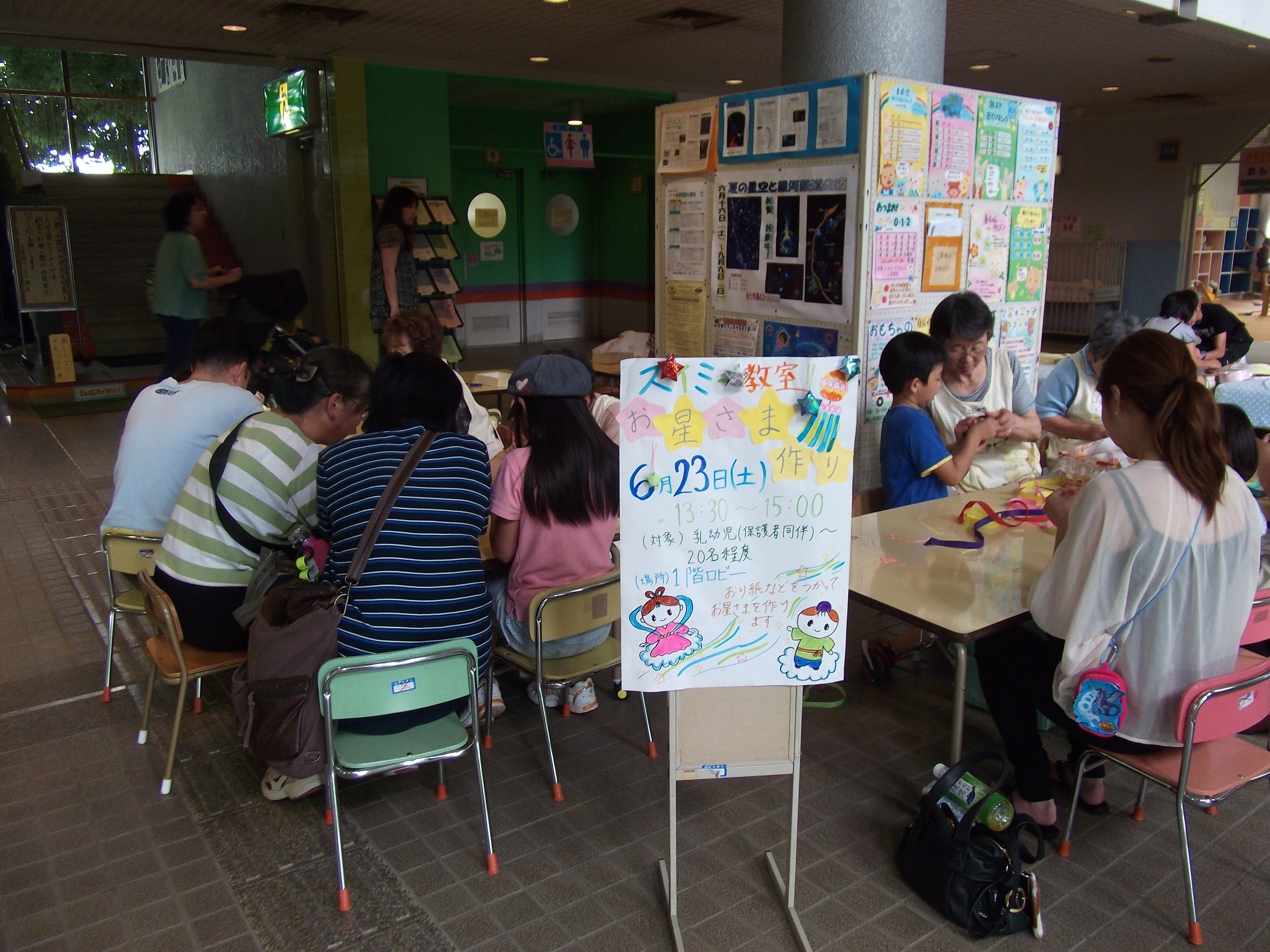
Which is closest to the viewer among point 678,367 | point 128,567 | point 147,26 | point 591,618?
Answer: point 678,367

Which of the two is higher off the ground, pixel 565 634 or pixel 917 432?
pixel 917 432

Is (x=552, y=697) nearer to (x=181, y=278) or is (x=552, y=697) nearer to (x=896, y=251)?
(x=896, y=251)

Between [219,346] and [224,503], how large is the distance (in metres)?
0.96

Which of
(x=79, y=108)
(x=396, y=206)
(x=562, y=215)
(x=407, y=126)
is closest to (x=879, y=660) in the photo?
(x=396, y=206)

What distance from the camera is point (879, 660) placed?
11.7ft

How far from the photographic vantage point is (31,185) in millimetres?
11047

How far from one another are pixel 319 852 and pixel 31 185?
11.4 meters

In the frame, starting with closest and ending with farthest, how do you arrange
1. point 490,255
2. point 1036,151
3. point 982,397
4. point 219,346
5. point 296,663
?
point 296,663
point 219,346
point 982,397
point 1036,151
point 490,255

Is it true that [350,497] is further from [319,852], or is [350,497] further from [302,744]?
[319,852]

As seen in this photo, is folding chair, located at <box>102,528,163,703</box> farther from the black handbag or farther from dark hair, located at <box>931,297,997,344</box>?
dark hair, located at <box>931,297,997,344</box>

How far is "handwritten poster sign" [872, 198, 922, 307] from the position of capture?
3695 mm

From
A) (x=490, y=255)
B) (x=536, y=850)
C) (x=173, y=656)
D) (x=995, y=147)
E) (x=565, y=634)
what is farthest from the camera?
(x=490, y=255)

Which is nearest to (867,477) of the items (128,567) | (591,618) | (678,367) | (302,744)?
(591,618)

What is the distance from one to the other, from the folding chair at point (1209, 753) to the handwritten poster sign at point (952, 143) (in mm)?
2304
